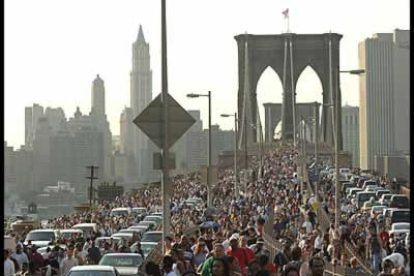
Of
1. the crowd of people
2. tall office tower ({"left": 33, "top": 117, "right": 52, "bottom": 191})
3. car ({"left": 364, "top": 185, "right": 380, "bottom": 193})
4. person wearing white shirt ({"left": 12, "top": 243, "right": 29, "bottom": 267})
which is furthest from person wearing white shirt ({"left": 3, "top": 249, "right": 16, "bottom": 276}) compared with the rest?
tall office tower ({"left": 33, "top": 117, "right": 52, "bottom": 191})

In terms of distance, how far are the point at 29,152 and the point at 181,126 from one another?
484 feet

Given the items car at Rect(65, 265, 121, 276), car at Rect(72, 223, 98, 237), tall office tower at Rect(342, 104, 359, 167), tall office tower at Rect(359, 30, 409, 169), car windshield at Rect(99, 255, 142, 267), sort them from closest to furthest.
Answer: car at Rect(65, 265, 121, 276) < car windshield at Rect(99, 255, 142, 267) < car at Rect(72, 223, 98, 237) < tall office tower at Rect(359, 30, 409, 169) < tall office tower at Rect(342, 104, 359, 167)

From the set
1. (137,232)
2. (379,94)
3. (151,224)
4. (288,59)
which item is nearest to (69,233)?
(137,232)

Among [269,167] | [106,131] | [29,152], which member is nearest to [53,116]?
[106,131]

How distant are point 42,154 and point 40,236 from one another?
448 feet

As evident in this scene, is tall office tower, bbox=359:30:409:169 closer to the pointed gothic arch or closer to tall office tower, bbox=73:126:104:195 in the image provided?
the pointed gothic arch

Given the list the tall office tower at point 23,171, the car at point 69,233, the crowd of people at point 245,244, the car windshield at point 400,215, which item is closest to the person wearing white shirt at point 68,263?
the crowd of people at point 245,244

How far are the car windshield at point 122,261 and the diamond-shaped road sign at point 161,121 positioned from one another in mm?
5447

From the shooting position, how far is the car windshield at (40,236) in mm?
32838

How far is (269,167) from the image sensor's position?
247ft

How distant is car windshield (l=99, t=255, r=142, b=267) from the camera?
2320 cm

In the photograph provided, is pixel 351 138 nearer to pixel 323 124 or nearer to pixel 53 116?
pixel 323 124

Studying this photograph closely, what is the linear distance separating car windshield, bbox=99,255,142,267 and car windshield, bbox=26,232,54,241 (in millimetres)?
9399

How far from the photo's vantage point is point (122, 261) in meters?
23.3
